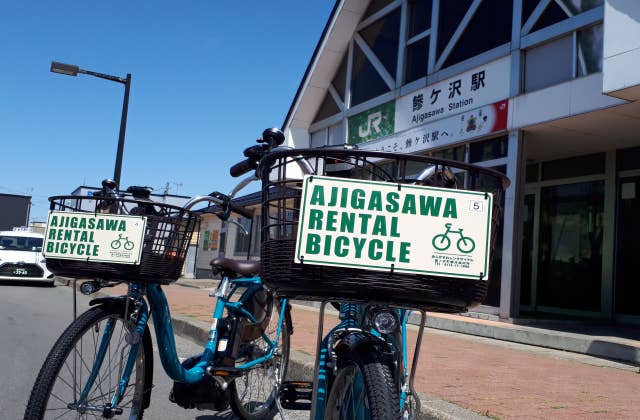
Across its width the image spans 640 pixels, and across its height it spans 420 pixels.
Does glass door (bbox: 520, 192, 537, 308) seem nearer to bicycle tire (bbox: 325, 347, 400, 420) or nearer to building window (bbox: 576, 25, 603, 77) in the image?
building window (bbox: 576, 25, 603, 77)

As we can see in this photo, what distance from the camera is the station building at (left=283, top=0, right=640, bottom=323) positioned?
829 centimetres

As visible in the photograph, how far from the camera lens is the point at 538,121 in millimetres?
8773

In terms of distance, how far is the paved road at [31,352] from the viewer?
400 centimetres

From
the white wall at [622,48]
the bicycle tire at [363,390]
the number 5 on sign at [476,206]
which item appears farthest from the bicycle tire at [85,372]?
the white wall at [622,48]

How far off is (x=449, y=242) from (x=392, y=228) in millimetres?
186

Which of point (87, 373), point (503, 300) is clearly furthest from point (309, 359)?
point (503, 300)

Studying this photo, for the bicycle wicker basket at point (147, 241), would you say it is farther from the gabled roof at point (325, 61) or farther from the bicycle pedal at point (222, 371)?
the gabled roof at point (325, 61)

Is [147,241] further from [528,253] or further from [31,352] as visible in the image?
[528,253]

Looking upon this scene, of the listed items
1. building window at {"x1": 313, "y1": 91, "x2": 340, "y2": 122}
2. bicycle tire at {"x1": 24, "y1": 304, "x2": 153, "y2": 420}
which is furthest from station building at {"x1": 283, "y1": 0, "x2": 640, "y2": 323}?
bicycle tire at {"x1": 24, "y1": 304, "x2": 153, "y2": 420}

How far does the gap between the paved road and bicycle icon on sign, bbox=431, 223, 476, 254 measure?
7.81ft

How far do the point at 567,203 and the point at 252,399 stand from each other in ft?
29.7

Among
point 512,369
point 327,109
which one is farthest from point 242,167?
point 327,109

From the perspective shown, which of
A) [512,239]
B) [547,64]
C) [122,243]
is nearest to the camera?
[122,243]

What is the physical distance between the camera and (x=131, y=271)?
2.55m
